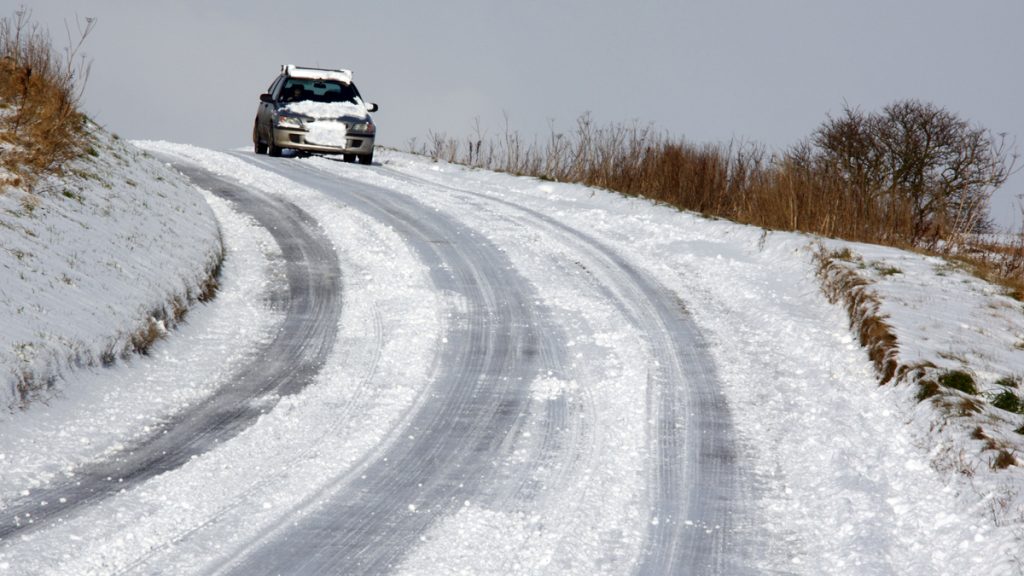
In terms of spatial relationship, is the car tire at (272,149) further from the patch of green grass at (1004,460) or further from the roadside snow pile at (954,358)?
the patch of green grass at (1004,460)

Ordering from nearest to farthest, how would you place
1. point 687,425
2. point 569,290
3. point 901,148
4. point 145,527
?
point 145,527 < point 687,425 < point 569,290 < point 901,148

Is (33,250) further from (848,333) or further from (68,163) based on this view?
(848,333)

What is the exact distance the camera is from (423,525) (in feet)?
15.8

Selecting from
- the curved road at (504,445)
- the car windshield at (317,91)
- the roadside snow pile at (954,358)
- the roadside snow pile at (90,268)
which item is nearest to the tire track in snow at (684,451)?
the curved road at (504,445)

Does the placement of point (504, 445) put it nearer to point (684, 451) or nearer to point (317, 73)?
point (684, 451)

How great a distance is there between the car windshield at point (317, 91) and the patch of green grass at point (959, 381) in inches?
588

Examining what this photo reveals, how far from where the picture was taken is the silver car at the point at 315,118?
757 inches

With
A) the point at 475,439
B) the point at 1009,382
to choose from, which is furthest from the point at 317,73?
the point at 1009,382

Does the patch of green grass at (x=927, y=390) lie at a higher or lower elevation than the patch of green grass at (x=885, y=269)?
lower

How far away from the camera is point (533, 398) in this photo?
22.6 feet

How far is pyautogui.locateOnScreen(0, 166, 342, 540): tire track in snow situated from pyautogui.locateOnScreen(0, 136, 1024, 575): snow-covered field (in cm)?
13

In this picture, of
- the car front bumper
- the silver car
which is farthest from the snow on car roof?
the car front bumper

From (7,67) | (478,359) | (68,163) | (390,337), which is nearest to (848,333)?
(478,359)

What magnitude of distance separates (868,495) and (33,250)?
6.53 metres
